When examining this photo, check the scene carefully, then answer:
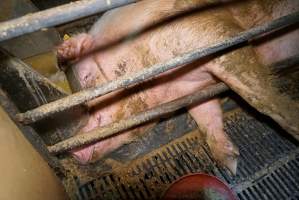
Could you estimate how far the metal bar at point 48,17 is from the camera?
85 cm

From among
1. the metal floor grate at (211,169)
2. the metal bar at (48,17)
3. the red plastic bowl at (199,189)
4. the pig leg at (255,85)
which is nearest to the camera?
the metal bar at (48,17)

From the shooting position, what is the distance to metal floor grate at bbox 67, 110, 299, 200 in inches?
75.4

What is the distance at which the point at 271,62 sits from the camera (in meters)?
2.19

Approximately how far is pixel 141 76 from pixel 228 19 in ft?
3.11

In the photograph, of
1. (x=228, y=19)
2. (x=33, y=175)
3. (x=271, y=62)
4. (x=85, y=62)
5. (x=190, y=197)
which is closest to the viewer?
(x=33, y=175)

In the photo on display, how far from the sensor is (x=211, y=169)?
2.03 meters

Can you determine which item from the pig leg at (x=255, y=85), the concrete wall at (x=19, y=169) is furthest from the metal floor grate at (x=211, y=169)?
the concrete wall at (x=19, y=169)

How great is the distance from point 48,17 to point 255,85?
1213 millimetres

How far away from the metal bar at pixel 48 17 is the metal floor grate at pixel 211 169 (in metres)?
1.31

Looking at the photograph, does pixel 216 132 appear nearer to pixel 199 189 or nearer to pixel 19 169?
pixel 199 189

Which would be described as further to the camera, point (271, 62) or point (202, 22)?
point (271, 62)

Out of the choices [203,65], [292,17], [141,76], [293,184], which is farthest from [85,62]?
[293,184]

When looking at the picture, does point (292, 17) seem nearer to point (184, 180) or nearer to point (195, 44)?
point (195, 44)

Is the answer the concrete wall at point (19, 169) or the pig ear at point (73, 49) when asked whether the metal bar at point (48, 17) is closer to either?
the concrete wall at point (19, 169)
